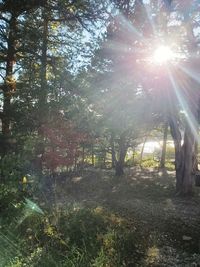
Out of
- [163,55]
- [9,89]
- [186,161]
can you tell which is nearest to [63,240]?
[186,161]

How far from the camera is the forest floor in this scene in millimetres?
6925

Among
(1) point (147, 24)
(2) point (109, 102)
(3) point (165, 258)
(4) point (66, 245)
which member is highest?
(1) point (147, 24)

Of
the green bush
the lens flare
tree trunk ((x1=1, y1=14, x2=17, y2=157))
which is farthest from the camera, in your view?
tree trunk ((x1=1, y1=14, x2=17, y2=157))

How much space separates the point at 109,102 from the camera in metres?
16.1

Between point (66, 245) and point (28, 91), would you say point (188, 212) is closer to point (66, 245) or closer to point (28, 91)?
point (66, 245)

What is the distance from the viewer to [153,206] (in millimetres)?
11141

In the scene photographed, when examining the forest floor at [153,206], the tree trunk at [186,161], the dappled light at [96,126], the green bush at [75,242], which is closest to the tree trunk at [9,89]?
the dappled light at [96,126]

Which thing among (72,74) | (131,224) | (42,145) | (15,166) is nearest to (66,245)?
(15,166)

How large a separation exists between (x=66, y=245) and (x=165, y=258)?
198 cm

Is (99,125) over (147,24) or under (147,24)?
under

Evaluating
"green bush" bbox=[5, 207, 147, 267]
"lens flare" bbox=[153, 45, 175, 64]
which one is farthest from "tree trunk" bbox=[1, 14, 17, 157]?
"green bush" bbox=[5, 207, 147, 267]

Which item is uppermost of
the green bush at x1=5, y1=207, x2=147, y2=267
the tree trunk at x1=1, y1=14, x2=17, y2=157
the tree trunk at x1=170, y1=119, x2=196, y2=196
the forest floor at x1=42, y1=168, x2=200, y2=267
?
the tree trunk at x1=1, y1=14, x2=17, y2=157

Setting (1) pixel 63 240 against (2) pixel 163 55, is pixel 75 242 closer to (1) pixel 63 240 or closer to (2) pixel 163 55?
(1) pixel 63 240

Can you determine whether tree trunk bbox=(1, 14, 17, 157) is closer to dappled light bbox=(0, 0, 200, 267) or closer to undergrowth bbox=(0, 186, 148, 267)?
dappled light bbox=(0, 0, 200, 267)
